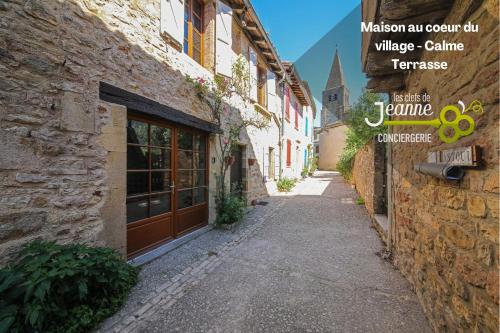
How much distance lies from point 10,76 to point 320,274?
390cm

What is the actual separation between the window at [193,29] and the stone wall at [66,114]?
1105mm

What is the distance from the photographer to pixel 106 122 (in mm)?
2719

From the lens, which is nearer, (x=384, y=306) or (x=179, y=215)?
(x=384, y=306)

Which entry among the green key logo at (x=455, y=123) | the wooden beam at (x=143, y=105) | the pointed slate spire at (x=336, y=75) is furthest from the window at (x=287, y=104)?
the pointed slate spire at (x=336, y=75)

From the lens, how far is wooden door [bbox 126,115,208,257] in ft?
10.5

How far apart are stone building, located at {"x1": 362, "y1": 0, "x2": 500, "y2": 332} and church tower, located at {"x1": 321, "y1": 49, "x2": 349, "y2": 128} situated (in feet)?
112

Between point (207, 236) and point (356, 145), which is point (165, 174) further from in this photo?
point (356, 145)

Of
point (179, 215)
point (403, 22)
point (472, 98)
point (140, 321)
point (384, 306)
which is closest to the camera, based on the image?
point (472, 98)

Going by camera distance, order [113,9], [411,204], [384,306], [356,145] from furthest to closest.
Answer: [356,145] < [113,9] < [411,204] < [384,306]

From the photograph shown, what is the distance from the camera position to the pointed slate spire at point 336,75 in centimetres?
3501

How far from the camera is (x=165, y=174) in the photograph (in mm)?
3713

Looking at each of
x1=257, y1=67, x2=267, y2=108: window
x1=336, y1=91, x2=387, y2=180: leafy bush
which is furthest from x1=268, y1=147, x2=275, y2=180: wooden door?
x1=336, y1=91, x2=387, y2=180: leafy bush

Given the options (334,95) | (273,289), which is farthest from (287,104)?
(334,95)

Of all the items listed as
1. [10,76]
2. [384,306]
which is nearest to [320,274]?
[384,306]
